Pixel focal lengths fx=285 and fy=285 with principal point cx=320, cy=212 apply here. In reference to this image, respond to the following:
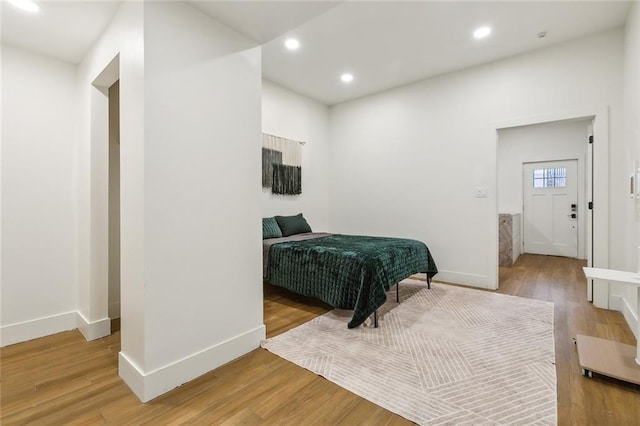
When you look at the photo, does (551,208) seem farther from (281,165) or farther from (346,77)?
(281,165)

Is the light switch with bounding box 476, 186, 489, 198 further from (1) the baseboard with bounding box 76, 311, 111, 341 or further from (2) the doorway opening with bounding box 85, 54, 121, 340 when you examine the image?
(1) the baseboard with bounding box 76, 311, 111, 341

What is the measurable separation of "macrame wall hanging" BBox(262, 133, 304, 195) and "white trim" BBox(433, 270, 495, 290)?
2.61 metres

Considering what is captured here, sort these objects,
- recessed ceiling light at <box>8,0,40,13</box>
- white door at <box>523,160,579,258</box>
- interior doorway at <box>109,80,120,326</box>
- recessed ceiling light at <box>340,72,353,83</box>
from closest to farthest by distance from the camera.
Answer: recessed ceiling light at <box>8,0,40,13</box> < interior doorway at <box>109,80,120,326</box> < recessed ceiling light at <box>340,72,353,83</box> < white door at <box>523,160,579,258</box>

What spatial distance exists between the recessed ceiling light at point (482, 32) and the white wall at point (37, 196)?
13.6ft

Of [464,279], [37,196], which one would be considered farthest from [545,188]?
[37,196]

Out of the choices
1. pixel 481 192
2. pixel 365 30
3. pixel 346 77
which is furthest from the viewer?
pixel 346 77

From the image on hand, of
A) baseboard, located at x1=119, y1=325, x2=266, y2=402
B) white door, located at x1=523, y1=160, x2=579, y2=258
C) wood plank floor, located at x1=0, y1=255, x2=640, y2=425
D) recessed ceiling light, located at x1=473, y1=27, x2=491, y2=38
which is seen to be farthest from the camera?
white door, located at x1=523, y1=160, x2=579, y2=258

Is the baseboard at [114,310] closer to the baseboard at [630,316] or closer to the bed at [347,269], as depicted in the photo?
the bed at [347,269]

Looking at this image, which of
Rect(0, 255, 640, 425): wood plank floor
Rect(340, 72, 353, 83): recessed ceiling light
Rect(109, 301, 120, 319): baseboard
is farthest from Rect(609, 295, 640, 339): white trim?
Rect(109, 301, 120, 319): baseboard

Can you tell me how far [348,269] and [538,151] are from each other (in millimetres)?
5984

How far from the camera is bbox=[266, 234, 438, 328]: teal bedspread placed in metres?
2.56

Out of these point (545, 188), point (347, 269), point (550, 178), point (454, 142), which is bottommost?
point (347, 269)

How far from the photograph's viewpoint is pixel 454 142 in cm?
409

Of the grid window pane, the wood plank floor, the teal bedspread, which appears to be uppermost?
the grid window pane
